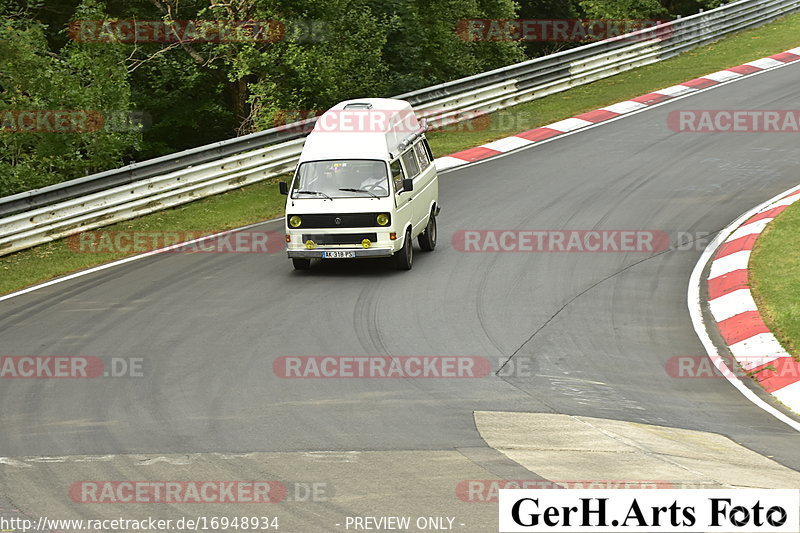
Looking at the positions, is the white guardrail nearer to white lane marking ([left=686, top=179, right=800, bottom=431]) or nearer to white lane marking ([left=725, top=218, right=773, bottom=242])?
white lane marking ([left=686, top=179, right=800, bottom=431])

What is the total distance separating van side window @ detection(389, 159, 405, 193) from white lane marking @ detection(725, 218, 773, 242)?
5.36 metres

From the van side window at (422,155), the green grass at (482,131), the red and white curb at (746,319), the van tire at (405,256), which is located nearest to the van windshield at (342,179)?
the van tire at (405,256)

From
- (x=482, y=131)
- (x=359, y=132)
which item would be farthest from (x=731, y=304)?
(x=482, y=131)

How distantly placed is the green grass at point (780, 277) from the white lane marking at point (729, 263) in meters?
0.13

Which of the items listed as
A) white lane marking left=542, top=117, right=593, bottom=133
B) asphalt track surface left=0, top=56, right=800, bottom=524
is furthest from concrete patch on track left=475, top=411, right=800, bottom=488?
white lane marking left=542, top=117, right=593, bottom=133

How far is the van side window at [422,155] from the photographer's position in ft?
56.1

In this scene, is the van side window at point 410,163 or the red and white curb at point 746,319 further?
the van side window at point 410,163

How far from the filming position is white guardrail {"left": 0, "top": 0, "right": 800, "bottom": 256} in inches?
711

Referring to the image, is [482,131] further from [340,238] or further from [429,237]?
[340,238]

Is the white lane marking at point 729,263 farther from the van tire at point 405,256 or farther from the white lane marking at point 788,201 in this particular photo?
the van tire at point 405,256

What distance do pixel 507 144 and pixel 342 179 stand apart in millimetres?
8553

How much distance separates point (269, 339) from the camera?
1268 cm

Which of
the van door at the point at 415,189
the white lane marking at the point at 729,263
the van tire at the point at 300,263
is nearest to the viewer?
the white lane marking at the point at 729,263

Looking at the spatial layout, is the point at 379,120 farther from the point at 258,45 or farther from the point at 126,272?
the point at 258,45
